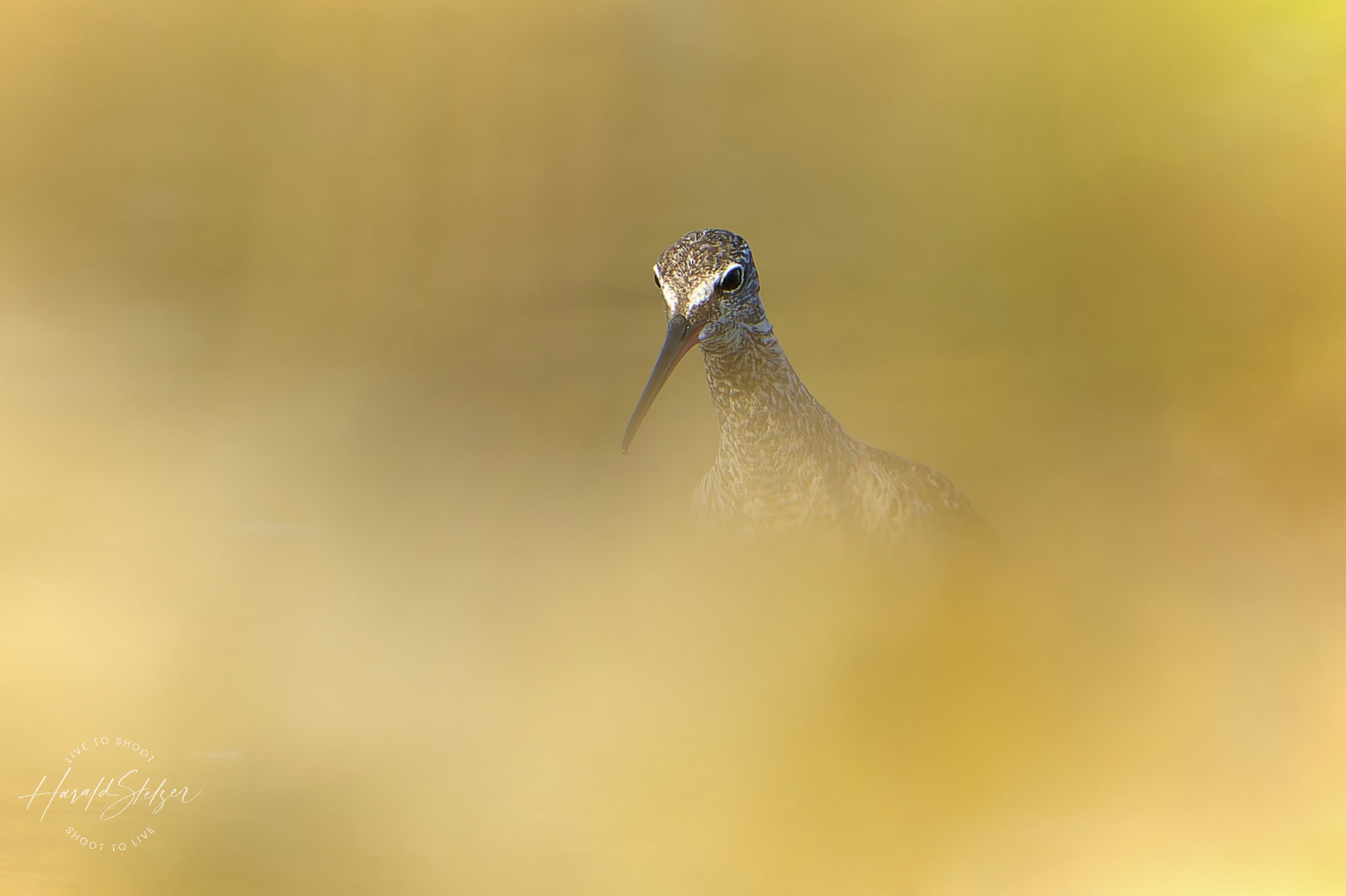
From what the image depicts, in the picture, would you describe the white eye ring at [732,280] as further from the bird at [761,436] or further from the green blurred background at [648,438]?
the green blurred background at [648,438]

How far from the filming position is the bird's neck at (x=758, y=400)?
4.39ft

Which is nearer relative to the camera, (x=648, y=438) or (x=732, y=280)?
(x=732, y=280)

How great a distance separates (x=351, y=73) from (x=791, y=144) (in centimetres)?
88

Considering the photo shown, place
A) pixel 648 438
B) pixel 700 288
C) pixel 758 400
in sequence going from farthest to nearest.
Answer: pixel 648 438
pixel 758 400
pixel 700 288

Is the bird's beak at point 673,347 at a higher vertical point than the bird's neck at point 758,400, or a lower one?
lower

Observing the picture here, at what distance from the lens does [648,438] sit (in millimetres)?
1856

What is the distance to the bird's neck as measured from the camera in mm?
1338

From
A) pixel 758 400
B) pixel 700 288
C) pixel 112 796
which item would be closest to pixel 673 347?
pixel 700 288

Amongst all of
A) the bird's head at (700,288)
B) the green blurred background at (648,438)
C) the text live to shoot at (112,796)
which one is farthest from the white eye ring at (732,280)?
the text live to shoot at (112,796)

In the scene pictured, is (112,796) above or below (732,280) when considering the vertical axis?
below

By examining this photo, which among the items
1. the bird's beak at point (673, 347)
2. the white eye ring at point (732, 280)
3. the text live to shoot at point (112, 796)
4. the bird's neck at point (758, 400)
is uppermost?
the white eye ring at point (732, 280)

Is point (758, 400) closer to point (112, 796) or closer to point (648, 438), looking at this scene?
point (648, 438)

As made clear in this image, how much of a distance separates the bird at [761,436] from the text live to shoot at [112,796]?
877mm

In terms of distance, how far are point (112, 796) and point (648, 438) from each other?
1.10 metres
